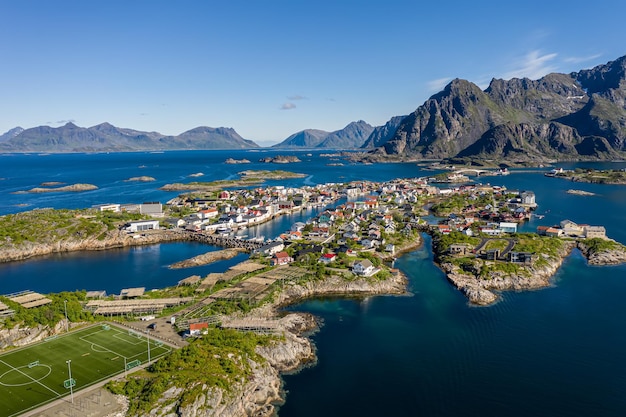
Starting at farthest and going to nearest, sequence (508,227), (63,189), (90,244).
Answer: (63,189) < (508,227) < (90,244)

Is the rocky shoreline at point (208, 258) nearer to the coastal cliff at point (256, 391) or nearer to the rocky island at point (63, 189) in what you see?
the coastal cliff at point (256, 391)

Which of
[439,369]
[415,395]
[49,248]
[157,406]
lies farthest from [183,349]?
[49,248]

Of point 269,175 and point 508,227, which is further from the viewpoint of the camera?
point 269,175

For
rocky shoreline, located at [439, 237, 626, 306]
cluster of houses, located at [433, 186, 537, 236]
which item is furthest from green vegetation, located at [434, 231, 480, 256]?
rocky shoreline, located at [439, 237, 626, 306]

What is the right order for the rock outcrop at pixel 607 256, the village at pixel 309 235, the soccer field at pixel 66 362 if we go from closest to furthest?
Result: the soccer field at pixel 66 362 → the village at pixel 309 235 → the rock outcrop at pixel 607 256

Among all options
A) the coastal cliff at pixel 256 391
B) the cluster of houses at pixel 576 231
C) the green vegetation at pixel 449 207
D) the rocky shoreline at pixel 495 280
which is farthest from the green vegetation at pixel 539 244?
the coastal cliff at pixel 256 391

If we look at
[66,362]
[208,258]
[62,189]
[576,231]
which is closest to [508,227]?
[576,231]

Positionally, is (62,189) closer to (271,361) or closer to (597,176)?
(271,361)
